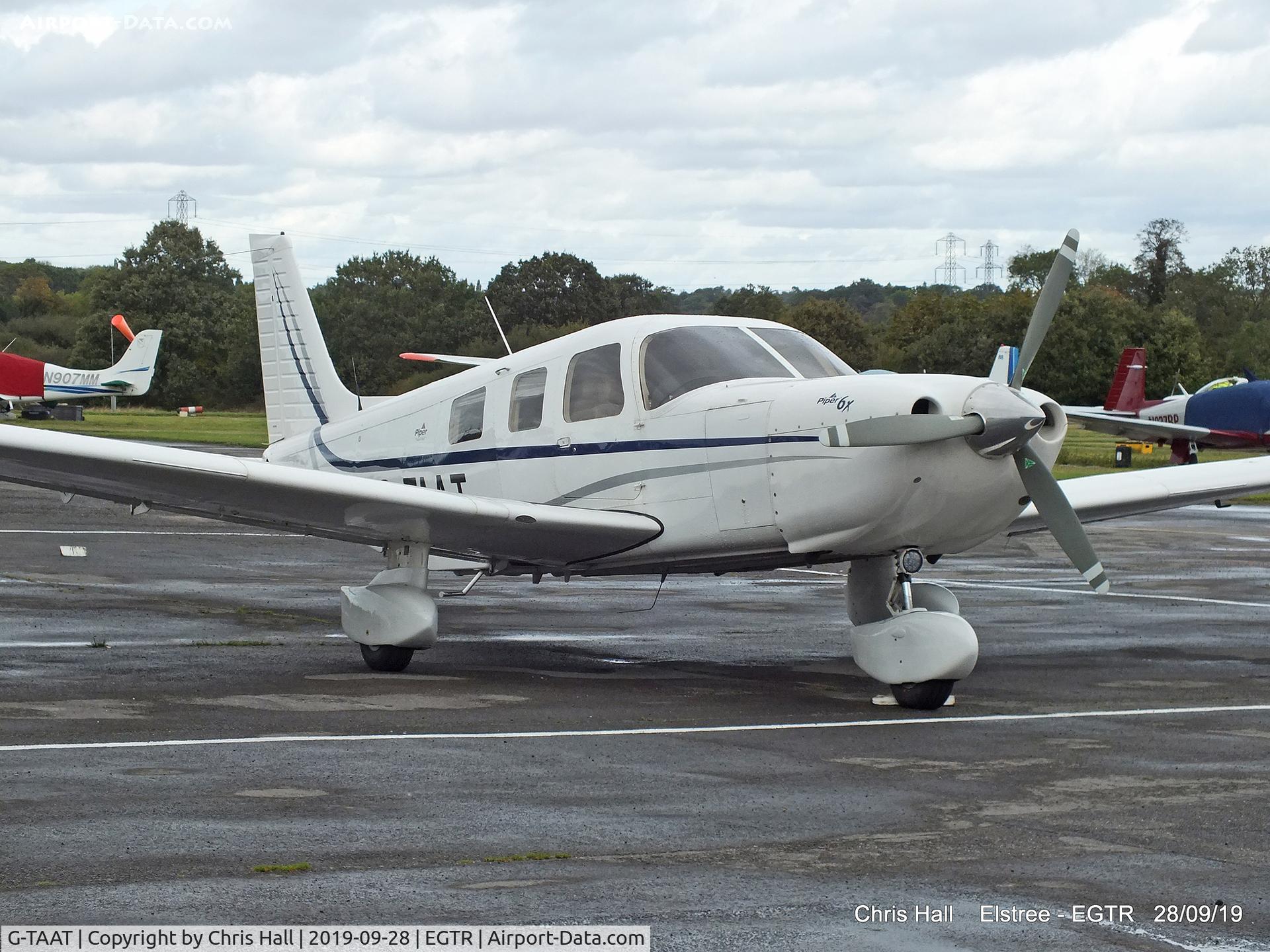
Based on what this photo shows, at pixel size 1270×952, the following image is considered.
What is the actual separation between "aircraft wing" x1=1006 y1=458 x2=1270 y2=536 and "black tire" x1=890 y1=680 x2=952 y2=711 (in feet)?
8.78

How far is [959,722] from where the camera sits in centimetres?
910

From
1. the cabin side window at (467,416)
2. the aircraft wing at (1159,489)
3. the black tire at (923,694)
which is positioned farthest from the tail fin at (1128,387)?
the black tire at (923,694)

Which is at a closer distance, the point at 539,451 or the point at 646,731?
the point at 646,731

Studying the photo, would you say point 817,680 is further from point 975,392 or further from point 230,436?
point 230,436

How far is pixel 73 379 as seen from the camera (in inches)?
2601

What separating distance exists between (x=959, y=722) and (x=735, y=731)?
1.43 meters

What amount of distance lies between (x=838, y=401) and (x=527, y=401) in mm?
2918

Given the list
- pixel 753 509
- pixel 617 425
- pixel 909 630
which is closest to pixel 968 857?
pixel 909 630

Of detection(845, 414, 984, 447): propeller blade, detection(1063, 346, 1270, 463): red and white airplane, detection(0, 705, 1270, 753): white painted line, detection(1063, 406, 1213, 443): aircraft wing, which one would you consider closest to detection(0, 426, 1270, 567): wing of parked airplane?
detection(0, 705, 1270, 753): white painted line

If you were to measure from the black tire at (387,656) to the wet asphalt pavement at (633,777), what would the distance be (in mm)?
136

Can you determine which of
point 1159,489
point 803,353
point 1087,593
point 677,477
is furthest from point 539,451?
point 1087,593

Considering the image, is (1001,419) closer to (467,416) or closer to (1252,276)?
(467,416)

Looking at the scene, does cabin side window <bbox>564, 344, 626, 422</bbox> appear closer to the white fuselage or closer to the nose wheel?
the white fuselage

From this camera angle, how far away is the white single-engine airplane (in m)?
9.22
